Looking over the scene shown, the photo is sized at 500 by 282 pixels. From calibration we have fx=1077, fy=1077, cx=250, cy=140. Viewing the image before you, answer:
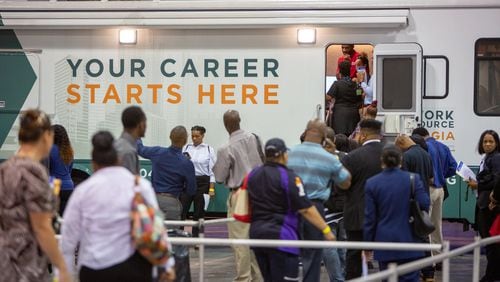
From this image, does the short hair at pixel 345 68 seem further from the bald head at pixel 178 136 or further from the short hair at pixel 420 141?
the bald head at pixel 178 136

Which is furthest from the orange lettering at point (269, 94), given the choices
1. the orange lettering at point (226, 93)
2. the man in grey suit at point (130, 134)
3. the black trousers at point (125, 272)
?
the black trousers at point (125, 272)

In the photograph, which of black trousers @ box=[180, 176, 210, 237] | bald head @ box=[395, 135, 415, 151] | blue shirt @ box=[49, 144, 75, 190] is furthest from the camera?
black trousers @ box=[180, 176, 210, 237]

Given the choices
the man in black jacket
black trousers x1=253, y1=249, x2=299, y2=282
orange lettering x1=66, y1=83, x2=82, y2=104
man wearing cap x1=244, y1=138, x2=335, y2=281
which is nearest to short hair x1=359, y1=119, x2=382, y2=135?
the man in black jacket

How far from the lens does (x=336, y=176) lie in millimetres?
9578

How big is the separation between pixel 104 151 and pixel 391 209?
3417 mm

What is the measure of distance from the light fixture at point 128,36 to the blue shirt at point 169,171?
10.4 ft

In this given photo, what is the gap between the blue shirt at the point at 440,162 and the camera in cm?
1290

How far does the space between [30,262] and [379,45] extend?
8482 millimetres

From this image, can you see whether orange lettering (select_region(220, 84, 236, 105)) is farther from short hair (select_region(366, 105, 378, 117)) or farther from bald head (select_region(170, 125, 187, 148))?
bald head (select_region(170, 125, 187, 148))

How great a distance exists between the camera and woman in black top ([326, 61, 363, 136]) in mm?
14398

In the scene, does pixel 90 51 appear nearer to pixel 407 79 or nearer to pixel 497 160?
pixel 407 79

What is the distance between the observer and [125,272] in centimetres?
629

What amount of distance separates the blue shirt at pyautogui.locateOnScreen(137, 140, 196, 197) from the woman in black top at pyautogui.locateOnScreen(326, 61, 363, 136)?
3.22 metres

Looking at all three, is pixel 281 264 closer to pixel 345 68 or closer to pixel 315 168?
pixel 315 168
